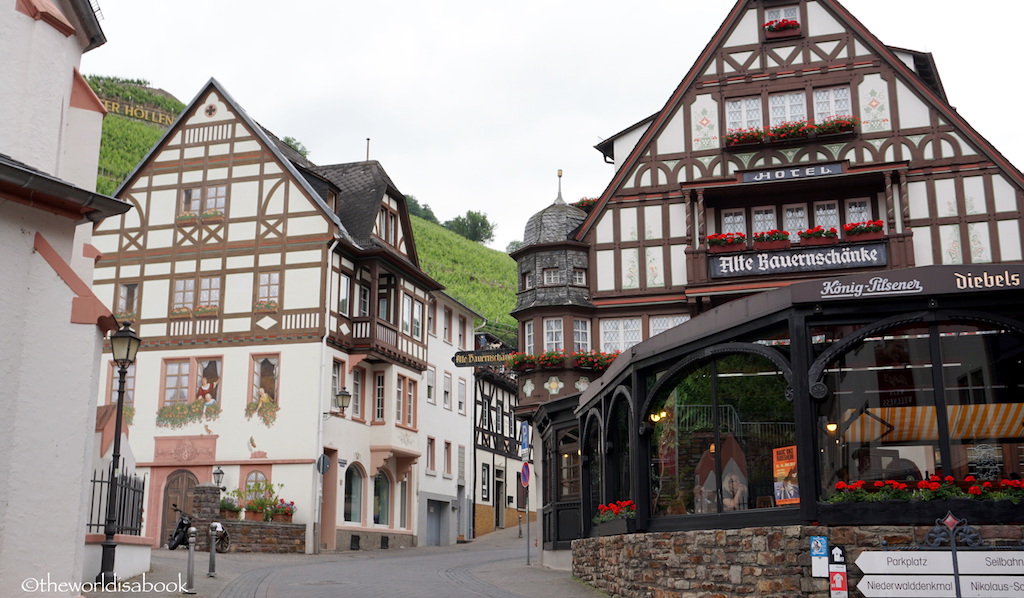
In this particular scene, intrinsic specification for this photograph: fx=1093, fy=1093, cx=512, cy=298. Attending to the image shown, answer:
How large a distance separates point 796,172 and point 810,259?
93.1 inches

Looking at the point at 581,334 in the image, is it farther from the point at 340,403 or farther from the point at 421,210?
the point at 421,210

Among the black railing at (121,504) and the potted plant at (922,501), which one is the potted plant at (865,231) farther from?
the black railing at (121,504)

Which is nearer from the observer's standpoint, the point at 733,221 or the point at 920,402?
the point at 920,402

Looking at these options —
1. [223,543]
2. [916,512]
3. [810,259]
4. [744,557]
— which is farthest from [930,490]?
[223,543]

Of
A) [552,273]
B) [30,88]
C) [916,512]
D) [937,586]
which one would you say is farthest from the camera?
[552,273]

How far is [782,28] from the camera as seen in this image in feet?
96.3

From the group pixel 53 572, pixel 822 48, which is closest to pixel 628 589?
pixel 53 572

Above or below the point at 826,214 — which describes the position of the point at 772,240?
below

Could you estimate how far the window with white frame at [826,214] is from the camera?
2814 centimetres

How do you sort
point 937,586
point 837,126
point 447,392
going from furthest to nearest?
point 447,392
point 837,126
point 937,586

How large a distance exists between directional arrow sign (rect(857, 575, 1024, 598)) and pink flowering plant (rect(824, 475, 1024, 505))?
865 mm

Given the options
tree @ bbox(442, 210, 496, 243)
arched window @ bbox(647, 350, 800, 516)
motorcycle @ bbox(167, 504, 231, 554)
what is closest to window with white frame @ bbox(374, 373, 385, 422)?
motorcycle @ bbox(167, 504, 231, 554)

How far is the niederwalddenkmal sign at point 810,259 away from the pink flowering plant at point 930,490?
1502 cm

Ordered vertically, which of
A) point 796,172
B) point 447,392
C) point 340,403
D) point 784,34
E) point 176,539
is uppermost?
point 784,34
